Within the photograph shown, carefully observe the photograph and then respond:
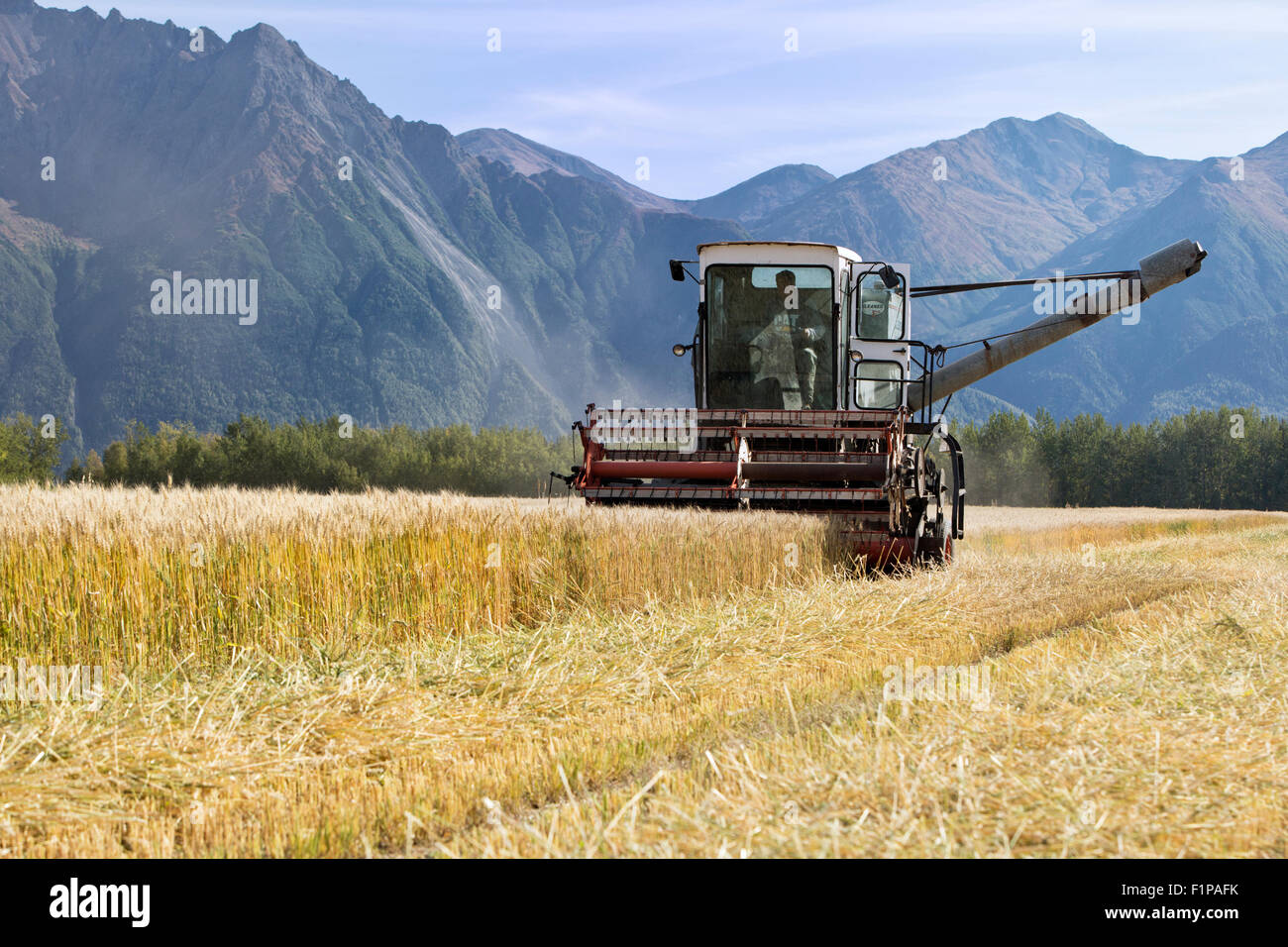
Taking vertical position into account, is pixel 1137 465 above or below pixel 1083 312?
below

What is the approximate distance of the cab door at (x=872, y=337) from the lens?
40.2 feet

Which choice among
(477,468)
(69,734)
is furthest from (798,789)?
(477,468)

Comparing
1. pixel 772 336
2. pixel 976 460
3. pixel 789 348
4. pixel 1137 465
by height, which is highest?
pixel 772 336

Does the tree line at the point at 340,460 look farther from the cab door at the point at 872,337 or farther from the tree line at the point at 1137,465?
the cab door at the point at 872,337

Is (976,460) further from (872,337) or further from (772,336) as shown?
(772,336)

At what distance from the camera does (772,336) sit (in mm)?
12203

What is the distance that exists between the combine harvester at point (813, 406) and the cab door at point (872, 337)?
0.06 feet

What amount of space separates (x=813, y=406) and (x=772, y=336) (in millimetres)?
902

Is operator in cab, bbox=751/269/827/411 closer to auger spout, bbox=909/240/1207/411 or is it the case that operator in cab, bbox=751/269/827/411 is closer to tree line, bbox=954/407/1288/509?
auger spout, bbox=909/240/1207/411

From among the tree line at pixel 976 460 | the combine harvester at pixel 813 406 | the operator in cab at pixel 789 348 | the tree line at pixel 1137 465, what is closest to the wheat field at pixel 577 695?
the combine harvester at pixel 813 406

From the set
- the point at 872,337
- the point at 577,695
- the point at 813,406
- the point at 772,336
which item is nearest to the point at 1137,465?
the point at 872,337

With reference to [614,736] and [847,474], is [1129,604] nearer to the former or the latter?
[847,474]

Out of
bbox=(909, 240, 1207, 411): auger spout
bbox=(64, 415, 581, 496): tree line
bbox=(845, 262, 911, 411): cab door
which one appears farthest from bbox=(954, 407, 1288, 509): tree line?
bbox=(845, 262, 911, 411): cab door

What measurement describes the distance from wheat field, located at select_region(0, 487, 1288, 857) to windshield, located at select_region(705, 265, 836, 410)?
290cm
